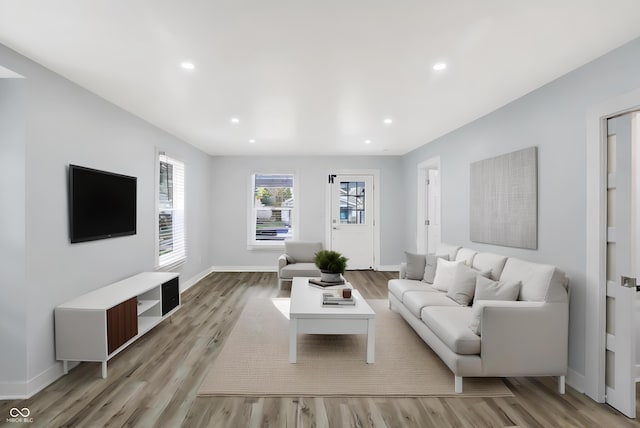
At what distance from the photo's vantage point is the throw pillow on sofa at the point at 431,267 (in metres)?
3.97

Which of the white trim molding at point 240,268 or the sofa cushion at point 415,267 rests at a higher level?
the sofa cushion at point 415,267

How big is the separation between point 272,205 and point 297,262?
1.56 m

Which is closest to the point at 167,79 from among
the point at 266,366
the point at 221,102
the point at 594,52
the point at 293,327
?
the point at 221,102

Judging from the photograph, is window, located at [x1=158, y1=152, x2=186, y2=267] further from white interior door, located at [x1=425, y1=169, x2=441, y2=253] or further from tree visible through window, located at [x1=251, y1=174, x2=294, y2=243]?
white interior door, located at [x1=425, y1=169, x2=441, y2=253]

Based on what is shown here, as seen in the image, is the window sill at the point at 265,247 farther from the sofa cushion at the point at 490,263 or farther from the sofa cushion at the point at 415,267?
the sofa cushion at the point at 490,263

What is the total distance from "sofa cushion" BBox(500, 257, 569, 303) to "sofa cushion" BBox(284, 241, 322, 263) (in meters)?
3.57

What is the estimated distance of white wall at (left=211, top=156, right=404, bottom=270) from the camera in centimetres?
667

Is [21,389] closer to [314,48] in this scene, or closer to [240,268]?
[314,48]

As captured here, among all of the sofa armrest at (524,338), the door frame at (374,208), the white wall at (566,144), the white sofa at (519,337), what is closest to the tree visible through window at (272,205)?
Result: the door frame at (374,208)

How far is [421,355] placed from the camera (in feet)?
9.71

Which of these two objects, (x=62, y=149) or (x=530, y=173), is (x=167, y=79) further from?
(x=530, y=173)

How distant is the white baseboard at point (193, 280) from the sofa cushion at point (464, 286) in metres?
4.10

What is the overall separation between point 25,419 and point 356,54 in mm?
3291

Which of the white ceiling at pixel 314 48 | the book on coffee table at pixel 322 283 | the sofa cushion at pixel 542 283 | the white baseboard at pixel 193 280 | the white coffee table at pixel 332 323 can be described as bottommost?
the white baseboard at pixel 193 280
